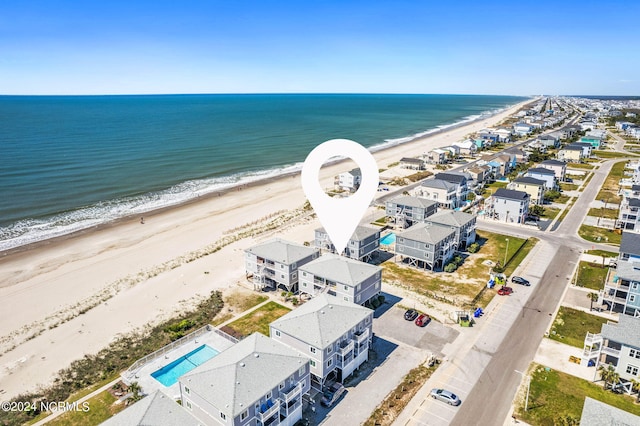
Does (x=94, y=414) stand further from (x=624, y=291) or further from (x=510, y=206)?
(x=510, y=206)

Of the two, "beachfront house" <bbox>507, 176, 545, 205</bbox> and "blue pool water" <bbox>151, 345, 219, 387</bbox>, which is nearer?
"blue pool water" <bbox>151, 345, 219, 387</bbox>

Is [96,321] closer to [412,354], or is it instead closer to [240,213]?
[412,354]

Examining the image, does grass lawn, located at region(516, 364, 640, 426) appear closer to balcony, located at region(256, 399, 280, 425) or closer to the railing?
balcony, located at region(256, 399, 280, 425)

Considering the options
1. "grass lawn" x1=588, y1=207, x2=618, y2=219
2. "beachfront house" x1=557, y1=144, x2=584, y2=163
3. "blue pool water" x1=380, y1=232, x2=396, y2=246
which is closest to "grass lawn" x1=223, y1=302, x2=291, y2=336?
"blue pool water" x1=380, y1=232, x2=396, y2=246

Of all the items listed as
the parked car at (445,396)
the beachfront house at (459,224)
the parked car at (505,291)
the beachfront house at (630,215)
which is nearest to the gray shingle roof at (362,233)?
the beachfront house at (459,224)

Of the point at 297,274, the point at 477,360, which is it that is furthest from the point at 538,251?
the point at 297,274

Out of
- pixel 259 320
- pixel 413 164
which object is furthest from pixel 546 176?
pixel 259 320
